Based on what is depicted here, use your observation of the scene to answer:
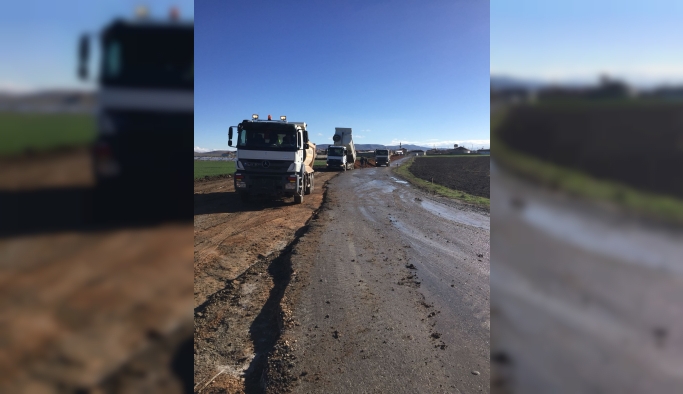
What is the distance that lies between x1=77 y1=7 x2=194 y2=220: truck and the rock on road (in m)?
2.64

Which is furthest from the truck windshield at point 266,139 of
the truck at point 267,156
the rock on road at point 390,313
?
the rock on road at point 390,313

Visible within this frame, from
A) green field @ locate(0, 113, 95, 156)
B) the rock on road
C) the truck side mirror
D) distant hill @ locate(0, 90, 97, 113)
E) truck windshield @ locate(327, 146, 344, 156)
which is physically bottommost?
the rock on road

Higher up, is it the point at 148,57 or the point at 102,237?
the point at 148,57

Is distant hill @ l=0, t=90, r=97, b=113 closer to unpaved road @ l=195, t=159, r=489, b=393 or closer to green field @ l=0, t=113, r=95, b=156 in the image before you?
green field @ l=0, t=113, r=95, b=156

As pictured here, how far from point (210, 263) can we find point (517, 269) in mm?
6068

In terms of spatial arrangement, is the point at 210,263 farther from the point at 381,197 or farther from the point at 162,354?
the point at 381,197

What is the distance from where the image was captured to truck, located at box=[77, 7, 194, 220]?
0.81 meters

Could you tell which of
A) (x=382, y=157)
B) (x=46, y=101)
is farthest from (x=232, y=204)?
(x=382, y=157)

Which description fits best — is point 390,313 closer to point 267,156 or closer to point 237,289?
point 237,289

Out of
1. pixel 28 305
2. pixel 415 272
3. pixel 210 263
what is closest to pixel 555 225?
pixel 28 305

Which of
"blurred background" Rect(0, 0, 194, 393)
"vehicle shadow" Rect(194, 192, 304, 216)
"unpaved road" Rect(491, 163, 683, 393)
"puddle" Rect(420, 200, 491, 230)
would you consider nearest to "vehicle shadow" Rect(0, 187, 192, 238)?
"blurred background" Rect(0, 0, 194, 393)

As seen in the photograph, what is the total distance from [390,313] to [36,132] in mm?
4230

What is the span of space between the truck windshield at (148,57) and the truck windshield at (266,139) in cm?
1166

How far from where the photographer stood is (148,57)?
0.91 m
